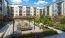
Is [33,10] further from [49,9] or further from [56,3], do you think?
[56,3]

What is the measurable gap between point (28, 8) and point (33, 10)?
120 inches

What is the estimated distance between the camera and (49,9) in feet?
242

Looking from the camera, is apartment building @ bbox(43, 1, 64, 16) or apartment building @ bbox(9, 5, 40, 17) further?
apartment building @ bbox(9, 5, 40, 17)

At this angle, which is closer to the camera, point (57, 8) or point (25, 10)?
point (57, 8)

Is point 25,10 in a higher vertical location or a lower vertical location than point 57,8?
lower

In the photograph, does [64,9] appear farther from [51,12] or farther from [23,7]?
[23,7]

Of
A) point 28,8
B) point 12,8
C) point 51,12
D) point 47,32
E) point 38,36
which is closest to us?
point 38,36

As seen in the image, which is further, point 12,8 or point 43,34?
point 12,8

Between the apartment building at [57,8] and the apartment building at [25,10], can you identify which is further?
the apartment building at [25,10]

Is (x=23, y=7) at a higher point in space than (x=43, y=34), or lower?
higher

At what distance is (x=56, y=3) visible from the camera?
2557 inches

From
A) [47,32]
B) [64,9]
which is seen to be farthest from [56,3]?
[47,32]

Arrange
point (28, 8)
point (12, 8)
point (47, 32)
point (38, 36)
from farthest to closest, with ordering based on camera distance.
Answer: point (28, 8), point (12, 8), point (47, 32), point (38, 36)

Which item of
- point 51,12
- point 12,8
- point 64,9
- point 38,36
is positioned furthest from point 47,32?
point 12,8
